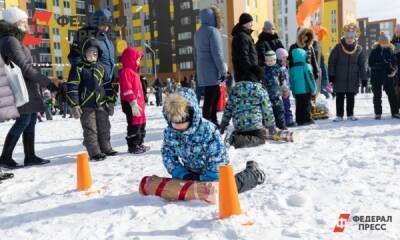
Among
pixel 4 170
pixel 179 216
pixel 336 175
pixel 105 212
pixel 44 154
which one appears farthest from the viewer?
pixel 44 154

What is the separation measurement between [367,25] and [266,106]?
13522 cm

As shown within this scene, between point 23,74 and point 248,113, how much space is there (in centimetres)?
334

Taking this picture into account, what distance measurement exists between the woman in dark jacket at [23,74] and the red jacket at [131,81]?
1105mm

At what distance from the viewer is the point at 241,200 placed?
381 cm

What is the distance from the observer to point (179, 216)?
11.5ft

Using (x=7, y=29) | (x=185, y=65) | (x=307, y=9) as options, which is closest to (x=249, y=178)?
(x=7, y=29)

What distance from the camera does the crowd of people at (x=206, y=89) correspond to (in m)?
4.08

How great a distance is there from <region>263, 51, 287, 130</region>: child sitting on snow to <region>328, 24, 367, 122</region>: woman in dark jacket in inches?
61.7

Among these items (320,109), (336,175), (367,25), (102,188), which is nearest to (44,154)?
(102,188)

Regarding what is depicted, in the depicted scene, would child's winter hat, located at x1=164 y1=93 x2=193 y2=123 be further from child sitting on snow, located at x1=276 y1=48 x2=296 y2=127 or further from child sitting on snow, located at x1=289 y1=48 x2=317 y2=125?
child sitting on snow, located at x1=289 y1=48 x2=317 y2=125

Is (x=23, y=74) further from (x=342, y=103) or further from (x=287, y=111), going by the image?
(x=342, y=103)

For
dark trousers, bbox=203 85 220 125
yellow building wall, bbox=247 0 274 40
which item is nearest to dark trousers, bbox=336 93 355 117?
dark trousers, bbox=203 85 220 125

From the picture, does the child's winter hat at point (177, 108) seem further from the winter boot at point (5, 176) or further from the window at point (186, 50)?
the window at point (186, 50)

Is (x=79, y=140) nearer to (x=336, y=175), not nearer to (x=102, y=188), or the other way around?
(x=102, y=188)
